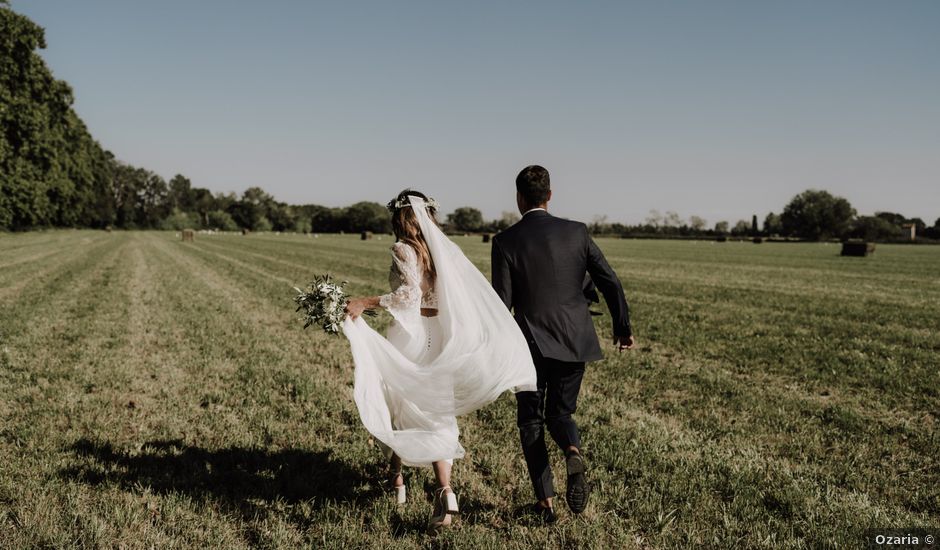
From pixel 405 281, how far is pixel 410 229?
1.36 feet

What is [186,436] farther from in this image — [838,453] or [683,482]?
[838,453]

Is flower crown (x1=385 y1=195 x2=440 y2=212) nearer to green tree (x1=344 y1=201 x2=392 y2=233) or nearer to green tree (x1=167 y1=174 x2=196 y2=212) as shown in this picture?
green tree (x1=344 y1=201 x2=392 y2=233)

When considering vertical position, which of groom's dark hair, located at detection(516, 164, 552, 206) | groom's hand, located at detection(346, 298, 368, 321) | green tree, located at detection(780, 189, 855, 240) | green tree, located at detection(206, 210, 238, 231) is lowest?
groom's hand, located at detection(346, 298, 368, 321)

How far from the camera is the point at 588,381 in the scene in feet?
26.3

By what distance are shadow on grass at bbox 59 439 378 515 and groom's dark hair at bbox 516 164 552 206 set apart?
9.33 ft

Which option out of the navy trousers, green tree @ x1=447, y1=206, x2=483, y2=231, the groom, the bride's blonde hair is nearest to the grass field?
the navy trousers

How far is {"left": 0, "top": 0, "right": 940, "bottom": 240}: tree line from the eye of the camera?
36.9m

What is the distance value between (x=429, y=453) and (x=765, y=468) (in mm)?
3264


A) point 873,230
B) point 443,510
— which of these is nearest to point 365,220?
point 873,230

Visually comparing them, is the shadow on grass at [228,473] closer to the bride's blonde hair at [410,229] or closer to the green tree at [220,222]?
the bride's blonde hair at [410,229]

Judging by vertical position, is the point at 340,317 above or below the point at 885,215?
below

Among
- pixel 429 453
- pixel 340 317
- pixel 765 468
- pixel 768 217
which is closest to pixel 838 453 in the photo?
pixel 765 468

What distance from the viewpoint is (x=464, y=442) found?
5.73m

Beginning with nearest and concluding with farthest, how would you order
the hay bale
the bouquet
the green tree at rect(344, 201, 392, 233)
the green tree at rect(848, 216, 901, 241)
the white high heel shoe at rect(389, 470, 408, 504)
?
1. the bouquet
2. the white high heel shoe at rect(389, 470, 408, 504)
3. the hay bale
4. the green tree at rect(848, 216, 901, 241)
5. the green tree at rect(344, 201, 392, 233)
